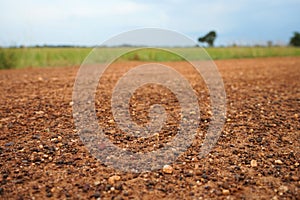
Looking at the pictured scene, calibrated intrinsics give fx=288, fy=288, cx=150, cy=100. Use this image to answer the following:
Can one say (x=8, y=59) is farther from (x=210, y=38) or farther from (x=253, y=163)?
(x=210, y=38)

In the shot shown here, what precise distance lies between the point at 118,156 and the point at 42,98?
189 centimetres

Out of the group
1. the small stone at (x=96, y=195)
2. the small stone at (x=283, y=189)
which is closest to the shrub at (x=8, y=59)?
the small stone at (x=96, y=195)

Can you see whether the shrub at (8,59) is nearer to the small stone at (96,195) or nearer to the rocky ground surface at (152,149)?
the rocky ground surface at (152,149)

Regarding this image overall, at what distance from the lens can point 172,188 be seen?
4.92ft

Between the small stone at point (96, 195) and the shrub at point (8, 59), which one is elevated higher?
the shrub at point (8, 59)

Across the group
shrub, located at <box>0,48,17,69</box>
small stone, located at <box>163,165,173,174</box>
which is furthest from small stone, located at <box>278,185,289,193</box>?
shrub, located at <box>0,48,17,69</box>

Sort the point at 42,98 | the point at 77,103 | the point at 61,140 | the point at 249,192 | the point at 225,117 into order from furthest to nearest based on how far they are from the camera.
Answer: the point at 42,98 < the point at 77,103 < the point at 225,117 < the point at 61,140 < the point at 249,192

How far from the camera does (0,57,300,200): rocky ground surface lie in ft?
4.85

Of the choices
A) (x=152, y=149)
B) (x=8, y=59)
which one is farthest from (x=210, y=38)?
(x=152, y=149)

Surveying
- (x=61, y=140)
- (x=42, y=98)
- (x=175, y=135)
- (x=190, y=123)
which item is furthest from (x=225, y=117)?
(x=42, y=98)

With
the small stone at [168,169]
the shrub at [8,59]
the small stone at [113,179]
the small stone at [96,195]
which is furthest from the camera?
the shrub at [8,59]

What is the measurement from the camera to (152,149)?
6.46ft

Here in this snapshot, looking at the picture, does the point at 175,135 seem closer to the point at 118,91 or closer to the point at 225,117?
the point at 225,117

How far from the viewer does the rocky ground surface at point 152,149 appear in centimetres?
148
